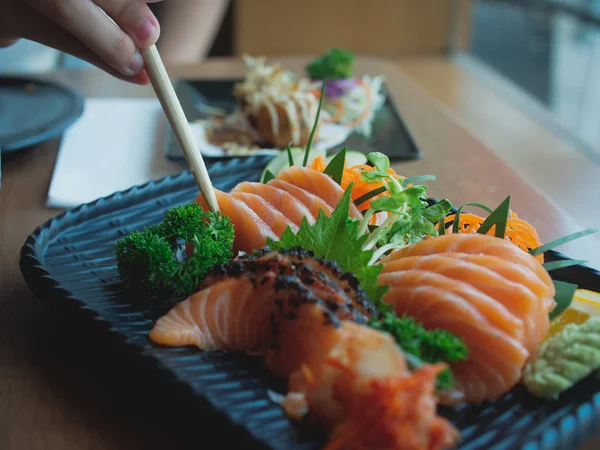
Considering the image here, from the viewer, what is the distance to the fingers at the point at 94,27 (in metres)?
1.42

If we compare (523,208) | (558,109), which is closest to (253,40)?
(558,109)

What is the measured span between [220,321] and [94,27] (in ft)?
2.42

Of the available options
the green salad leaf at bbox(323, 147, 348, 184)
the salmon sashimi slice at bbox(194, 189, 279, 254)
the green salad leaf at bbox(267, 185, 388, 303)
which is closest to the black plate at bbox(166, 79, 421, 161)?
the green salad leaf at bbox(323, 147, 348, 184)

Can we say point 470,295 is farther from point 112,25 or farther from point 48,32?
point 48,32

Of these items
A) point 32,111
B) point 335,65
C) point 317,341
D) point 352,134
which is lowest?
point 317,341

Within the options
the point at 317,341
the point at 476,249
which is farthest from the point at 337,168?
the point at 317,341

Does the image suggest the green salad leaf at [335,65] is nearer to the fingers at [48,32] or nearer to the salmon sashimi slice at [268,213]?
the fingers at [48,32]

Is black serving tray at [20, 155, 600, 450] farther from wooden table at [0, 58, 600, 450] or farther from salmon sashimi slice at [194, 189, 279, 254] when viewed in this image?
salmon sashimi slice at [194, 189, 279, 254]

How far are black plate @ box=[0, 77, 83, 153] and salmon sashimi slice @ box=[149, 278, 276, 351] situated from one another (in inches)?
50.8

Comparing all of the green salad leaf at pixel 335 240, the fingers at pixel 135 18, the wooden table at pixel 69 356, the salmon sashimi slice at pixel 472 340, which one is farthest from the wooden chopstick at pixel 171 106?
the salmon sashimi slice at pixel 472 340

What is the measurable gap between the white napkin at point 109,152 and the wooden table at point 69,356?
0.07 metres

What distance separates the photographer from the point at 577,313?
1.17 m

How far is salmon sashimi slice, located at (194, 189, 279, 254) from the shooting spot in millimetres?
1393

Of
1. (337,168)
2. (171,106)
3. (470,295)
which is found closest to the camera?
(470,295)
